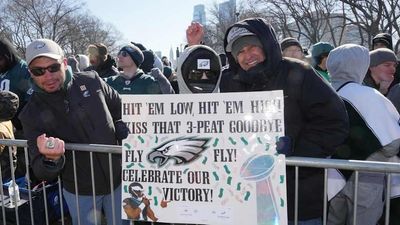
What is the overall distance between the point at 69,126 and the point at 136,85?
2.00 m

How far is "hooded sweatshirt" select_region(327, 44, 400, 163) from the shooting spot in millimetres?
2873

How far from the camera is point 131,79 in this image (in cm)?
505

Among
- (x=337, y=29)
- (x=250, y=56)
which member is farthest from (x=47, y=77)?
(x=337, y=29)

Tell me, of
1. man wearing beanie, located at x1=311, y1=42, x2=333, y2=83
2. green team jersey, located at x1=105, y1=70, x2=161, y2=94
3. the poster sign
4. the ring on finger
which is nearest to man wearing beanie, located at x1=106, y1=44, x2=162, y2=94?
green team jersey, located at x1=105, y1=70, x2=161, y2=94

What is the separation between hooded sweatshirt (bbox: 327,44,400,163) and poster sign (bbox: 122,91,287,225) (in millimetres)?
842

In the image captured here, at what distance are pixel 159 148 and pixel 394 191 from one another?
5.65 feet

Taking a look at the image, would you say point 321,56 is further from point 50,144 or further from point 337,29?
point 337,29

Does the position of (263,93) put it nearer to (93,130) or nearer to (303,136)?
(303,136)

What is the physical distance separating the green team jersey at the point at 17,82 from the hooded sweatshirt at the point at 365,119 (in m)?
3.20

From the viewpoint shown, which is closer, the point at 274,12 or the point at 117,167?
the point at 117,167

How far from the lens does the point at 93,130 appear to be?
3070 mm

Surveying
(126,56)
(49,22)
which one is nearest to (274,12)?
(49,22)

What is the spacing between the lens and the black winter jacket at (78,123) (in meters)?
3.00

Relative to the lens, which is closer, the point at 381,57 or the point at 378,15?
the point at 381,57
